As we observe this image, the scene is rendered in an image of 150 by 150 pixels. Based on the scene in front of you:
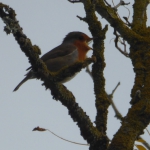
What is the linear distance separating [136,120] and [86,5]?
1.41 meters

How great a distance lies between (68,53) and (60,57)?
0.58ft

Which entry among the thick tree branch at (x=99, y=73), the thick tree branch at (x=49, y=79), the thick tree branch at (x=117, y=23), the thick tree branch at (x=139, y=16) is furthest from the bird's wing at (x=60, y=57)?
the thick tree branch at (x=49, y=79)

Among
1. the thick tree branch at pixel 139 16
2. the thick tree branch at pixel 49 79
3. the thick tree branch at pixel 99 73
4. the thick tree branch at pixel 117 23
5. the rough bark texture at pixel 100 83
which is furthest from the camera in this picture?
the thick tree branch at pixel 139 16

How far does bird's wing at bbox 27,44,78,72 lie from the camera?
561 cm

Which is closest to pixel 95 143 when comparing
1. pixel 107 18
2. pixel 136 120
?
pixel 136 120

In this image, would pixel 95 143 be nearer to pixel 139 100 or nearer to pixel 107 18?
pixel 139 100

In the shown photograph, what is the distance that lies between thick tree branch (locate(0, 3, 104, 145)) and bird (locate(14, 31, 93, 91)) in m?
2.23

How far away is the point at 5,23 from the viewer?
9.20ft

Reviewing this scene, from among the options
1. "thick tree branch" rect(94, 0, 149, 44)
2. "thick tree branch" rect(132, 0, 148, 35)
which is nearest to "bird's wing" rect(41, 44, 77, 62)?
"thick tree branch" rect(94, 0, 149, 44)

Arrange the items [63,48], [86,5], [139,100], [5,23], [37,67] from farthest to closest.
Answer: [63,48] → [86,5] → [139,100] → [37,67] → [5,23]

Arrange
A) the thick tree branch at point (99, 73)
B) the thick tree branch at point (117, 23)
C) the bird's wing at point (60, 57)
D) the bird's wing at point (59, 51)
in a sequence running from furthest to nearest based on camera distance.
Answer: the bird's wing at point (59, 51) < the bird's wing at point (60, 57) < the thick tree branch at point (117, 23) < the thick tree branch at point (99, 73)

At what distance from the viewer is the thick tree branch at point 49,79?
2791mm

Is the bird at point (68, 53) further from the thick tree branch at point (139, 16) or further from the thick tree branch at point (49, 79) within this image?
the thick tree branch at point (49, 79)

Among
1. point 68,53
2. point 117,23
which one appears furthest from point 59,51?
point 117,23
